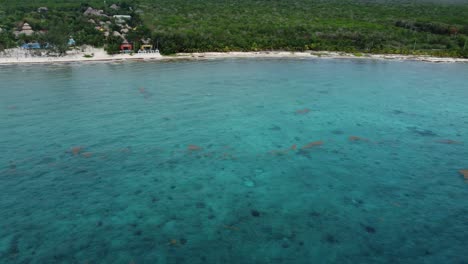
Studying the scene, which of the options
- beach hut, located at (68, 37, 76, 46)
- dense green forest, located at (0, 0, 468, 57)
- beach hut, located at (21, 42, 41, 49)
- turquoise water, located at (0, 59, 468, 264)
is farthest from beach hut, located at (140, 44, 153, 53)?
turquoise water, located at (0, 59, 468, 264)

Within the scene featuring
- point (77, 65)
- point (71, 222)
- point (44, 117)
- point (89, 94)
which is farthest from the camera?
point (77, 65)

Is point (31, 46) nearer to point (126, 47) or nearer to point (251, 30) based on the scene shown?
point (126, 47)

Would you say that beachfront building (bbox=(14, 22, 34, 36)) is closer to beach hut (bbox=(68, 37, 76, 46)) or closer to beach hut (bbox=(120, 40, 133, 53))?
beach hut (bbox=(68, 37, 76, 46))

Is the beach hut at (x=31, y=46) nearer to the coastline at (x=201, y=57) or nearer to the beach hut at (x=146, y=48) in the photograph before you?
the coastline at (x=201, y=57)

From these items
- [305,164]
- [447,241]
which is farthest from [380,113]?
[447,241]

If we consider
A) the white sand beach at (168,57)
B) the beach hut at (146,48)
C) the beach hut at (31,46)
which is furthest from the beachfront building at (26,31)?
the beach hut at (146,48)

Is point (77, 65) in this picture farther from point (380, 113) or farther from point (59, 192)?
point (380, 113)
